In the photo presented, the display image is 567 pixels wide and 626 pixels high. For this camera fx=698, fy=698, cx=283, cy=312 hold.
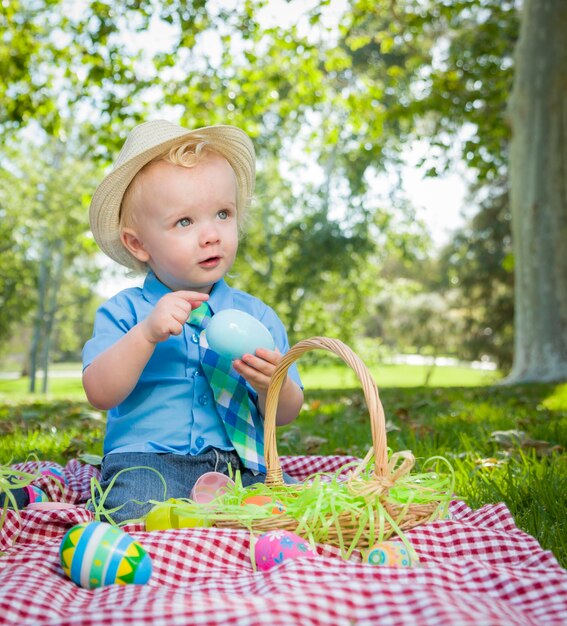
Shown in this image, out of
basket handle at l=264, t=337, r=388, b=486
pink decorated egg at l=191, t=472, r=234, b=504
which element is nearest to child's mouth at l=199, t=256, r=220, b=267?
basket handle at l=264, t=337, r=388, b=486

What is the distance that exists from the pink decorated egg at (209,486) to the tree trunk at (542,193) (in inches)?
270

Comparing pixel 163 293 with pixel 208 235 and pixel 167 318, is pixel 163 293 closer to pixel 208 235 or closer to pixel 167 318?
pixel 208 235

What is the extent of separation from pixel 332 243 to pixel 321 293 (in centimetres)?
221

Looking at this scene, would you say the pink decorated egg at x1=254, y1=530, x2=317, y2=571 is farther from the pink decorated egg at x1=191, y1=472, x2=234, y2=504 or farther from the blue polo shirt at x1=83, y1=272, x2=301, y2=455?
the blue polo shirt at x1=83, y1=272, x2=301, y2=455

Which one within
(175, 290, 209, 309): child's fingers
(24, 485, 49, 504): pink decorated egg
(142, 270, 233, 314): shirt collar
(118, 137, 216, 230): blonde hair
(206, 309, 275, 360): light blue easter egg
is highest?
(118, 137, 216, 230): blonde hair

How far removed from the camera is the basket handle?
5.92 feet

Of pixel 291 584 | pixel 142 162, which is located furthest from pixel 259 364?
pixel 291 584

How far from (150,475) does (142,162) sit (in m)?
1.08

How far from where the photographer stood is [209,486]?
2.24m

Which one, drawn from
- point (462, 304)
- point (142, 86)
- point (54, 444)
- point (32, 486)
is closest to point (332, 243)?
point (462, 304)

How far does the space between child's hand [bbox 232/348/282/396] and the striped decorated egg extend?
0.76m

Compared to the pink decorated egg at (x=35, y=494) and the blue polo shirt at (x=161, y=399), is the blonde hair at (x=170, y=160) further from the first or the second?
the pink decorated egg at (x=35, y=494)

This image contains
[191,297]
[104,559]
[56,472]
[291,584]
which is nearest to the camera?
[291,584]

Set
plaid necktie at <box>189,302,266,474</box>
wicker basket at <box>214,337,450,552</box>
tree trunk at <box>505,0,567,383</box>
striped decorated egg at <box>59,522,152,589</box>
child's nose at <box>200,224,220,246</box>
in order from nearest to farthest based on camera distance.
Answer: striped decorated egg at <box>59,522,152,589</box>, wicker basket at <box>214,337,450,552</box>, child's nose at <box>200,224,220,246</box>, plaid necktie at <box>189,302,266,474</box>, tree trunk at <box>505,0,567,383</box>
